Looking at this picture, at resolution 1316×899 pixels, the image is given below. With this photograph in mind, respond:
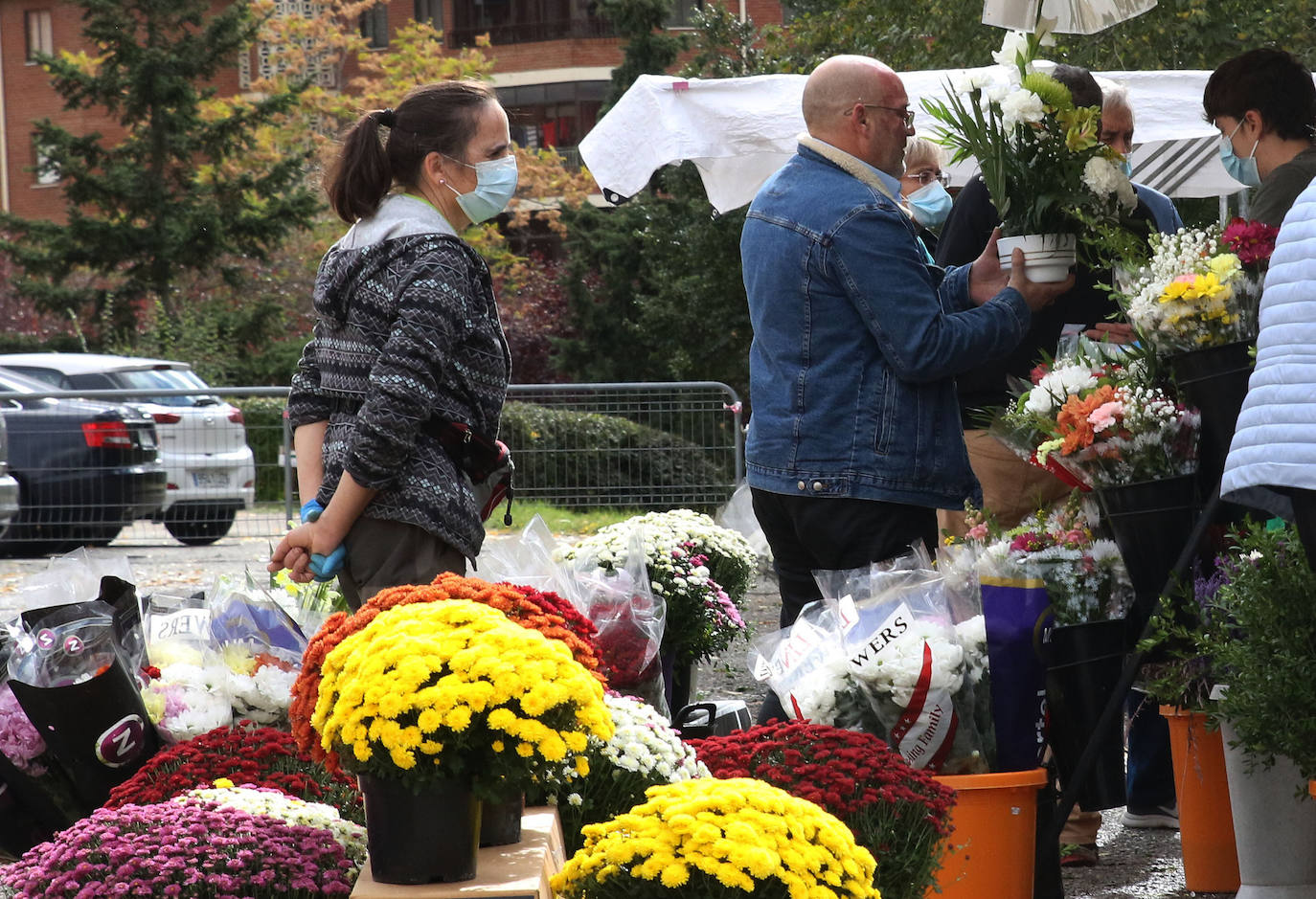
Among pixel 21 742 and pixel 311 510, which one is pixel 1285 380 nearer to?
pixel 311 510

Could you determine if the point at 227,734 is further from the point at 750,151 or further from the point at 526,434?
the point at 526,434

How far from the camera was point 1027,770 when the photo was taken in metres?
3.40

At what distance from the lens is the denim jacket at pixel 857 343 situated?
3.73 metres

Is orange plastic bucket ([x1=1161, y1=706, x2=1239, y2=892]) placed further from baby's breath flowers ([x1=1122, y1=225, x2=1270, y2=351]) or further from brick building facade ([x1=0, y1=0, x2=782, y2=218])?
brick building facade ([x1=0, y1=0, x2=782, y2=218])

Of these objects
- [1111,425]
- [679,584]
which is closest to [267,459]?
[679,584]

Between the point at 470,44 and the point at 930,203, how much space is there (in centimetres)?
3617

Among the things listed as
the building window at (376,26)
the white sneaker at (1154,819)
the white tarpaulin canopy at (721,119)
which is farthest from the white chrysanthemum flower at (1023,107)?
the building window at (376,26)

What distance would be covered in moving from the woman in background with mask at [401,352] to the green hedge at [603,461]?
731 centimetres

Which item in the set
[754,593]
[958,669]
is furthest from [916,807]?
[754,593]

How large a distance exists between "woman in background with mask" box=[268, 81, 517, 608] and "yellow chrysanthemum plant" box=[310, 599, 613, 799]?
2.49 feet

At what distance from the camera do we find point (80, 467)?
11.8m

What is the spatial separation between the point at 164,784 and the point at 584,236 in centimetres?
2103

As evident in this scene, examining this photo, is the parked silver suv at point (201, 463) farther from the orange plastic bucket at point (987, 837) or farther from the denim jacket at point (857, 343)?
the orange plastic bucket at point (987, 837)

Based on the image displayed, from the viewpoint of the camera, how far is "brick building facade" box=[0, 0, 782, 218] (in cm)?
3881
